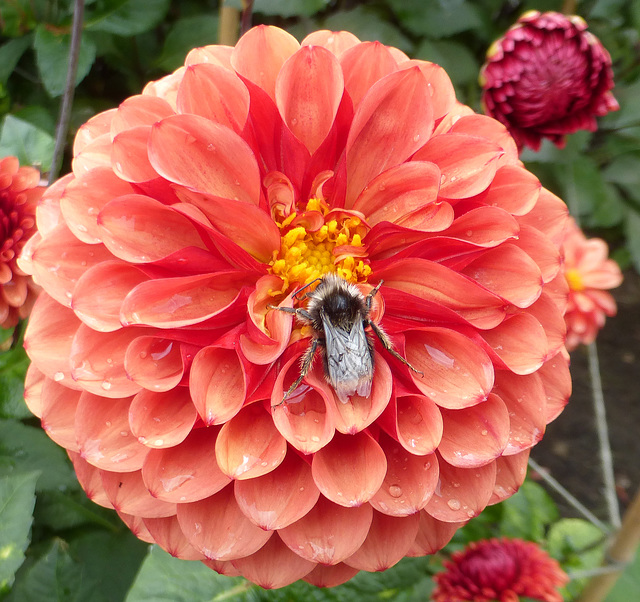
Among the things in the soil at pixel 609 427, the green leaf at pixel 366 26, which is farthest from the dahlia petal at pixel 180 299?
the soil at pixel 609 427

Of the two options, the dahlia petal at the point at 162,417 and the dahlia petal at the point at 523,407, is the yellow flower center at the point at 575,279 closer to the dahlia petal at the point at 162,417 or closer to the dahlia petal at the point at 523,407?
the dahlia petal at the point at 523,407

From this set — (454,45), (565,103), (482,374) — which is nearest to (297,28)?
(454,45)

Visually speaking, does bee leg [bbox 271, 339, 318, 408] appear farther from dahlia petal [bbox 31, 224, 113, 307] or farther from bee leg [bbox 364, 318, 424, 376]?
dahlia petal [bbox 31, 224, 113, 307]

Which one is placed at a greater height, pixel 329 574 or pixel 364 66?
pixel 364 66

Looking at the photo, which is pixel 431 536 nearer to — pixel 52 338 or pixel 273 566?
pixel 273 566

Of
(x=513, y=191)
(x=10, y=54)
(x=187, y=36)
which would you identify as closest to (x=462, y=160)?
(x=513, y=191)

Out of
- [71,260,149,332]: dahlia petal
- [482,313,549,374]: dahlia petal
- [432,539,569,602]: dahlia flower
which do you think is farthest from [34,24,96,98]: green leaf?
[432,539,569,602]: dahlia flower

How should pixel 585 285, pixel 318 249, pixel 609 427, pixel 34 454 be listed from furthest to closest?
pixel 609 427
pixel 585 285
pixel 34 454
pixel 318 249
